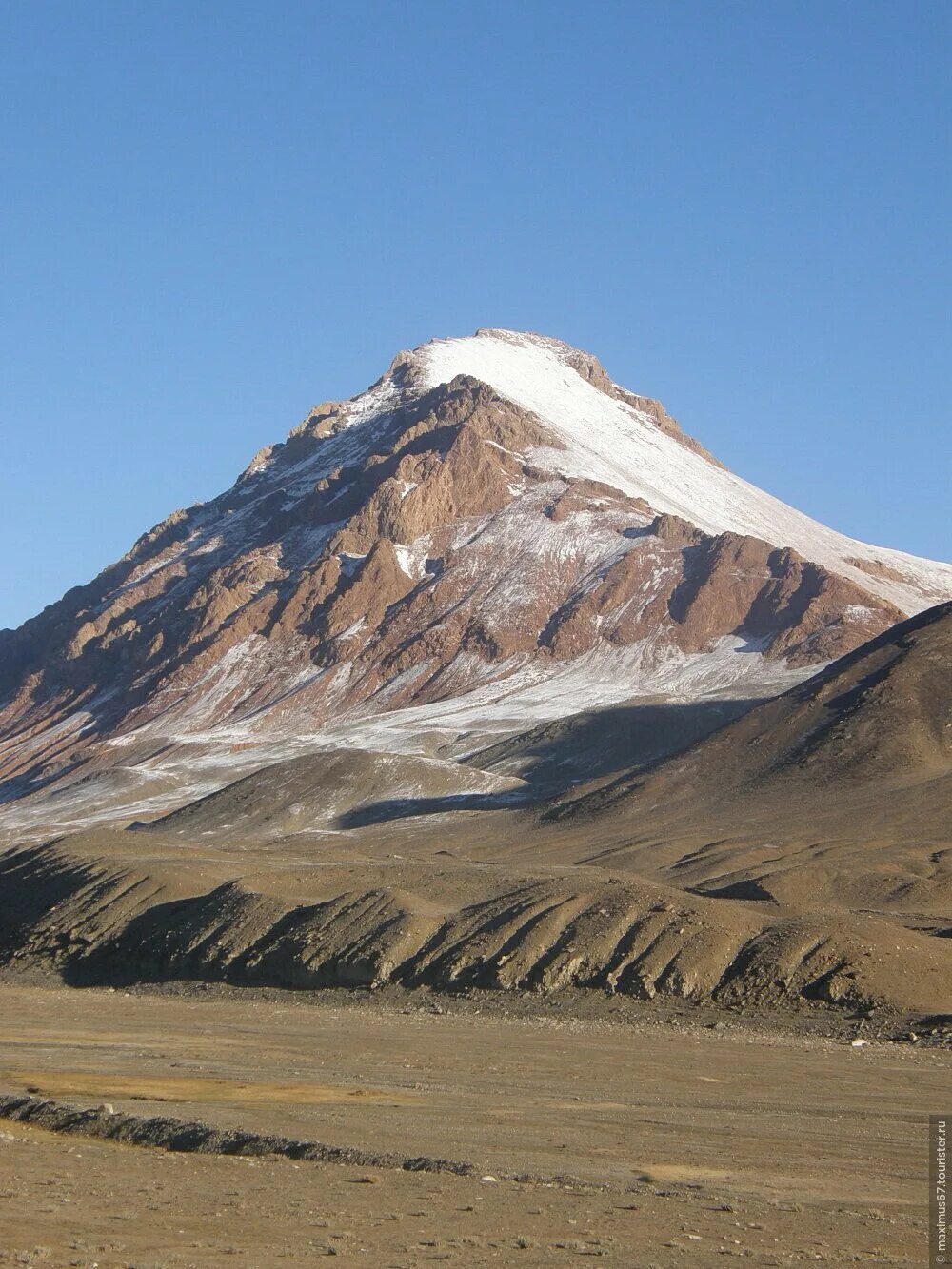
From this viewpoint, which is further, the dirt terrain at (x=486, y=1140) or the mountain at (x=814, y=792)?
the mountain at (x=814, y=792)

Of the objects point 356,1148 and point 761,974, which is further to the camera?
point 761,974

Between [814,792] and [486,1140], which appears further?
[814,792]

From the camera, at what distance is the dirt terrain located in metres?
20.2

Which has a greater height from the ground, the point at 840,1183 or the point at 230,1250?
the point at 230,1250

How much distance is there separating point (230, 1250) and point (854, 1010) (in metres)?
30.2

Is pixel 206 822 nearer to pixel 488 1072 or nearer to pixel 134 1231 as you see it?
pixel 488 1072

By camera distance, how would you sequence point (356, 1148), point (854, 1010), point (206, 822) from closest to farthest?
point (356, 1148), point (854, 1010), point (206, 822)

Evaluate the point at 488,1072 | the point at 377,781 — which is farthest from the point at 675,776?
the point at 488,1072

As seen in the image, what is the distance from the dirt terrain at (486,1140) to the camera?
20234mm

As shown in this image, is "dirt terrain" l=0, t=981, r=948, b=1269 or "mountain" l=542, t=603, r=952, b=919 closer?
"dirt terrain" l=0, t=981, r=948, b=1269

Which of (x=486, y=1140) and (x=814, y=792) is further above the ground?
(x=814, y=792)

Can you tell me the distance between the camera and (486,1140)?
28.2 metres

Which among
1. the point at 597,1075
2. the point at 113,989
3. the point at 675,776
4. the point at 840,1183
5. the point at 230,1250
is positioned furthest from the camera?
the point at 675,776

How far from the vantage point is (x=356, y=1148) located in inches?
1054
